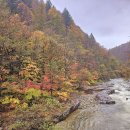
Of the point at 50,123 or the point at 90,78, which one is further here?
the point at 90,78

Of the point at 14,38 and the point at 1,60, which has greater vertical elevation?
the point at 14,38

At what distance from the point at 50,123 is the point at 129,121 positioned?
25.1ft

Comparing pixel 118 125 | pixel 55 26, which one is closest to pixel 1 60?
pixel 118 125

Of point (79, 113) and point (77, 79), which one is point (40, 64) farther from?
point (77, 79)

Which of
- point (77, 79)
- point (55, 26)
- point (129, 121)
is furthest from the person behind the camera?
point (55, 26)

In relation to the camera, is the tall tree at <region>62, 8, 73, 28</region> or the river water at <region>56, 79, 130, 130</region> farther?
the tall tree at <region>62, 8, 73, 28</region>

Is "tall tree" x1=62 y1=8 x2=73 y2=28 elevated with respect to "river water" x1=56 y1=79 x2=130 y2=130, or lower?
elevated

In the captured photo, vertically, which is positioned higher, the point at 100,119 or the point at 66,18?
the point at 66,18

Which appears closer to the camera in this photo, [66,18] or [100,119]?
[100,119]

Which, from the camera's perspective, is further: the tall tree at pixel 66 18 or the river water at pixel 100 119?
the tall tree at pixel 66 18

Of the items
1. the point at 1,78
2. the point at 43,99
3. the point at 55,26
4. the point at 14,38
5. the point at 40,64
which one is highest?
the point at 55,26

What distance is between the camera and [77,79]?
44656mm

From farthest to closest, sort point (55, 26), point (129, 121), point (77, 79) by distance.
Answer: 1. point (55, 26)
2. point (77, 79)
3. point (129, 121)

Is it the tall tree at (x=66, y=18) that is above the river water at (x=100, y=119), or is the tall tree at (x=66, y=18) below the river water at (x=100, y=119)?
above
